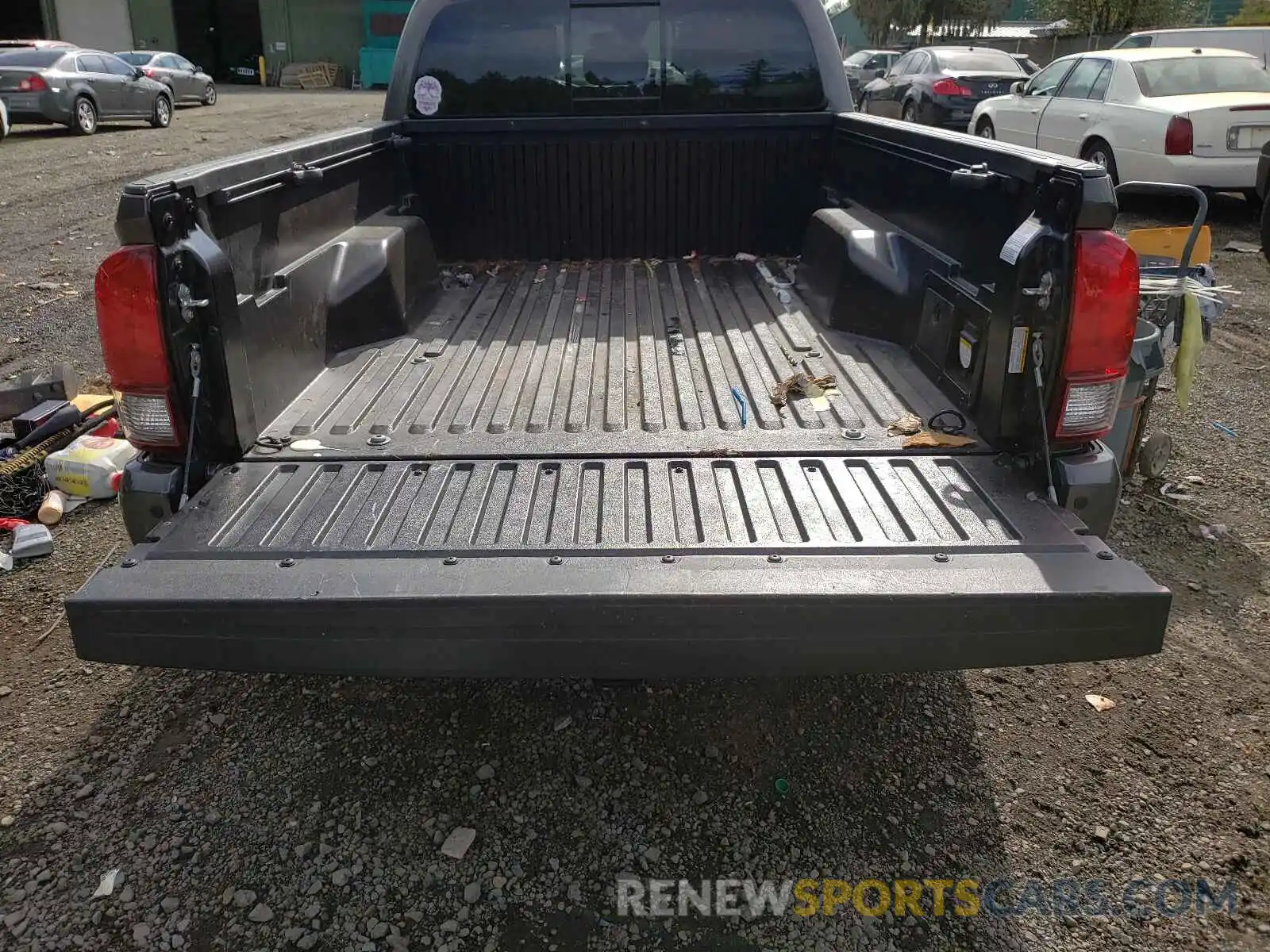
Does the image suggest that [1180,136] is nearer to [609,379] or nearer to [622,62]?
[622,62]

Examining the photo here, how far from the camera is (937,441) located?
2730 millimetres

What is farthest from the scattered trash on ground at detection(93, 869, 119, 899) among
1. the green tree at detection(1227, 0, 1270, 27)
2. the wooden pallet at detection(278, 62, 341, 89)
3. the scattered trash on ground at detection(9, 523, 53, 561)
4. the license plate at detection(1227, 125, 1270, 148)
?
the wooden pallet at detection(278, 62, 341, 89)

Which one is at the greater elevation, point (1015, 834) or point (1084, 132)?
point (1084, 132)

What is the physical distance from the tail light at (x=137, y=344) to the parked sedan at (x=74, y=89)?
17.1 metres

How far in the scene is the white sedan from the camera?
9.28 meters

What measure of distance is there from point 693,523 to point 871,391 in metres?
1.12

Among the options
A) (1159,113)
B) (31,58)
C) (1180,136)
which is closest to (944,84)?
(1159,113)

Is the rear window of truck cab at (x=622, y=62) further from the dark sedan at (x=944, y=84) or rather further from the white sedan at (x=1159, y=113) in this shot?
the dark sedan at (x=944, y=84)

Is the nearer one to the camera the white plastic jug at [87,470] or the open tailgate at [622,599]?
the open tailgate at [622,599]

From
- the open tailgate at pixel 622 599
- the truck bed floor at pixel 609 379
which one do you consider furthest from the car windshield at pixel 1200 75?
the open tailgate at pixel 622 599

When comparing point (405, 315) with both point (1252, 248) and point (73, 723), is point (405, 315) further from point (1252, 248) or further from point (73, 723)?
point (1252, 248)

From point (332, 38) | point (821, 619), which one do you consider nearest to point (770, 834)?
point (821, 619)

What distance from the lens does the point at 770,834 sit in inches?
101

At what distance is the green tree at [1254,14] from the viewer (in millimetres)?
23688
